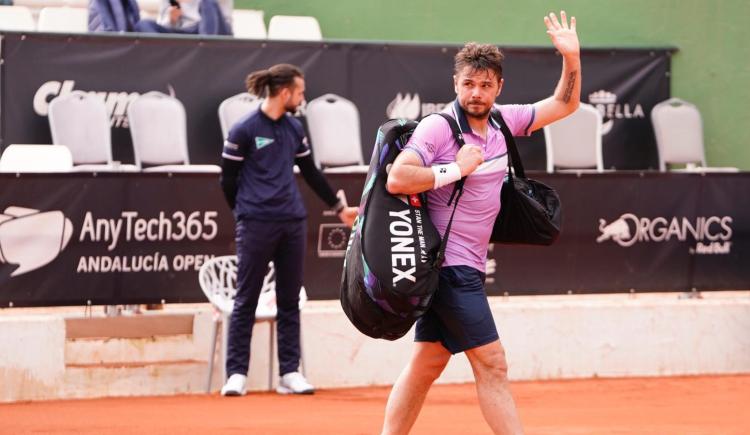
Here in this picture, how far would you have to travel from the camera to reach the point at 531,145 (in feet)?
41.6

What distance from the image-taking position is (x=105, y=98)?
37.3 feet

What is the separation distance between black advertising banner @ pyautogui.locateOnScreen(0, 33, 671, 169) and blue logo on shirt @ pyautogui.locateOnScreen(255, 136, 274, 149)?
299 centimetres

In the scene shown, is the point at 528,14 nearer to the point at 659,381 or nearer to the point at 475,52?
the point at 659,381

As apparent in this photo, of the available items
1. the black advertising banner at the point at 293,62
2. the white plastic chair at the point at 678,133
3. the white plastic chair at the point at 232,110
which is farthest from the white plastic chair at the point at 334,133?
the white plastic chair at the point at 678,133

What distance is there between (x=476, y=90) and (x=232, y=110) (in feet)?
21.4

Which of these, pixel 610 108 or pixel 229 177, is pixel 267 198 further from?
pixel 610 108

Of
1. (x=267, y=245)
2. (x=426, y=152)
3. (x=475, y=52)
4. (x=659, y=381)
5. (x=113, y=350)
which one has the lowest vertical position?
(x=659, y=381)

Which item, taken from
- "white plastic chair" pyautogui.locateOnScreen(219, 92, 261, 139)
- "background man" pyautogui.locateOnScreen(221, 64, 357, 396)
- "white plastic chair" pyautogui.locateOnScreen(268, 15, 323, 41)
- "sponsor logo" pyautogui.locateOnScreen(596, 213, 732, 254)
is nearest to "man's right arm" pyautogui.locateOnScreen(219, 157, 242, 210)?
"background man" pyautogui.locateOnScreen(221, 64, 357, 396)

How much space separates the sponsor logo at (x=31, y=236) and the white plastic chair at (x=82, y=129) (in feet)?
6.45

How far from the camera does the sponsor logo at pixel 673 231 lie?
400 inches

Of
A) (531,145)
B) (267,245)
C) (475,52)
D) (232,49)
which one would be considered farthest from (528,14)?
(475,52)

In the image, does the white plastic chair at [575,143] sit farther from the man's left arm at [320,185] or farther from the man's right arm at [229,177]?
the man's right arm at [229,177]

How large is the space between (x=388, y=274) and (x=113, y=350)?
15.2 ft

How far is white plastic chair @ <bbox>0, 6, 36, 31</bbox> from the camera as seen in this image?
12.6 metres
